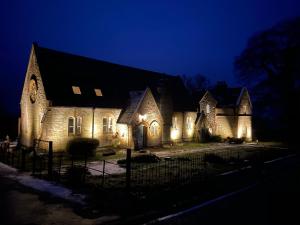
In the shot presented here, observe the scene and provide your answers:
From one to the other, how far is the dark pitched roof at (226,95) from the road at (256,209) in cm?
2642

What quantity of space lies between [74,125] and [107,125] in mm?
3578

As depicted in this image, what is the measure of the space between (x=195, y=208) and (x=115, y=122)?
60.3ft

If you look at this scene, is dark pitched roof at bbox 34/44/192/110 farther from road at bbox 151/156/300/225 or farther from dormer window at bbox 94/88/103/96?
road at bbox 151/156/300/225

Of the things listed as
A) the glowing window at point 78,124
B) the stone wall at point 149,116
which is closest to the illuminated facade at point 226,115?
the stone wall at point 149,116

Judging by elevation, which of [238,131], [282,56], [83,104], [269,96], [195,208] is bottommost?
[195,208]

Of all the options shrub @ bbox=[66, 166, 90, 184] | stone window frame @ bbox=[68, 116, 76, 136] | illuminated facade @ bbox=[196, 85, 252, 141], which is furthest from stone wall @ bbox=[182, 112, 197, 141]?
shrub @ bbox=[66, 166, 90, 184]

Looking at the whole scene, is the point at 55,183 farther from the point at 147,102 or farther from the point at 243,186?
the point at 147,102

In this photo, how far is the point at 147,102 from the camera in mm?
26984

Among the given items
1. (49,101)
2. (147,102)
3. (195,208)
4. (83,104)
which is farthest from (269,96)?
(195,208)

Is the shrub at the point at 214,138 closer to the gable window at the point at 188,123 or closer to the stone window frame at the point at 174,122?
the gable window at the point at 188,123

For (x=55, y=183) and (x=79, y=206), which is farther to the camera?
(x=55, y=183)

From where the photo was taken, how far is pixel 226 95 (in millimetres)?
40938

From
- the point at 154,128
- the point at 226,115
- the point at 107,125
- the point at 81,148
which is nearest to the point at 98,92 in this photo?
the point at 107,125

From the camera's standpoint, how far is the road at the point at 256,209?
834cm
